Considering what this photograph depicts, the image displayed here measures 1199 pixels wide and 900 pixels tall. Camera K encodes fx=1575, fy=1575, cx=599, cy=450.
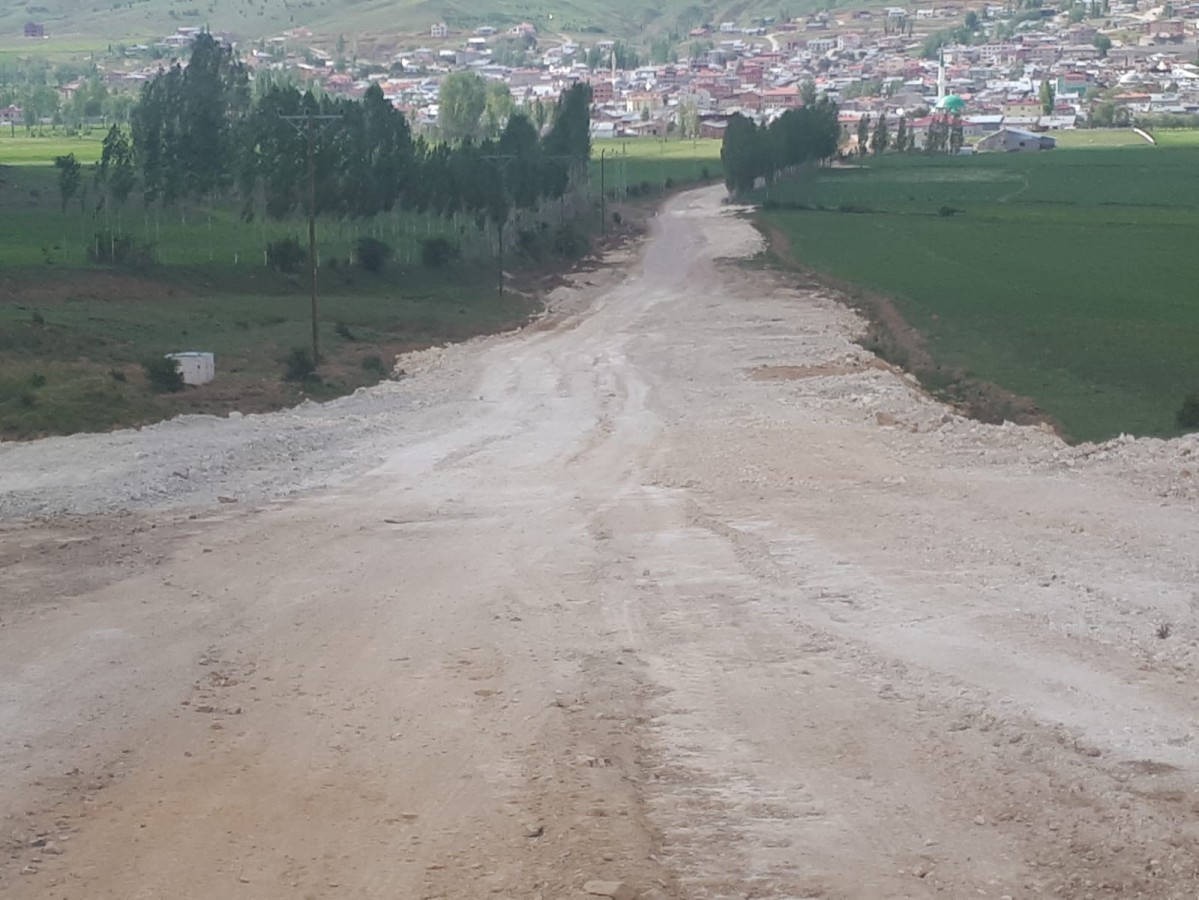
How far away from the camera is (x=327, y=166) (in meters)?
74.1

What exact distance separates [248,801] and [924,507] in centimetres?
1243

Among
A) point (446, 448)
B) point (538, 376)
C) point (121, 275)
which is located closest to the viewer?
point (446, 448)

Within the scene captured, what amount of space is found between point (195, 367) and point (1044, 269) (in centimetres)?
4625

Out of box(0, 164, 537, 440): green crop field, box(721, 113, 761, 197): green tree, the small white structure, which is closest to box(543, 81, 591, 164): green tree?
box(721, 113, 761, 197): green tree

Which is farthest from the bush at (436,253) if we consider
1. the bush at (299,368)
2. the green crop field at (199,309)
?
the bush at (299,368)

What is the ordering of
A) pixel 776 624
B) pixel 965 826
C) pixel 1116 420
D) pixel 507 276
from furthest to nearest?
pixel 507 276
pixel 1116 420
pixel 776 624
pixel 965 826

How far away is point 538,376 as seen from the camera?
41.5 meters

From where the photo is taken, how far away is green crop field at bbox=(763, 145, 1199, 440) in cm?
4041

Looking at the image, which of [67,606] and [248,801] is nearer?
[248,801]

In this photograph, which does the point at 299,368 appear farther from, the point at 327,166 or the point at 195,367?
the point at 327,166

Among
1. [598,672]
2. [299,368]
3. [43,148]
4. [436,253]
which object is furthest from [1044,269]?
[43,148]

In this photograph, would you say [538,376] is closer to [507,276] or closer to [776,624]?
[776,624]

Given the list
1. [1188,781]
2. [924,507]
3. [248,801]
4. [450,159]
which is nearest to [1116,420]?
[924,507]

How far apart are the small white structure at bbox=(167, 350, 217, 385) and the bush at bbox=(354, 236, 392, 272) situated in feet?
96.2
